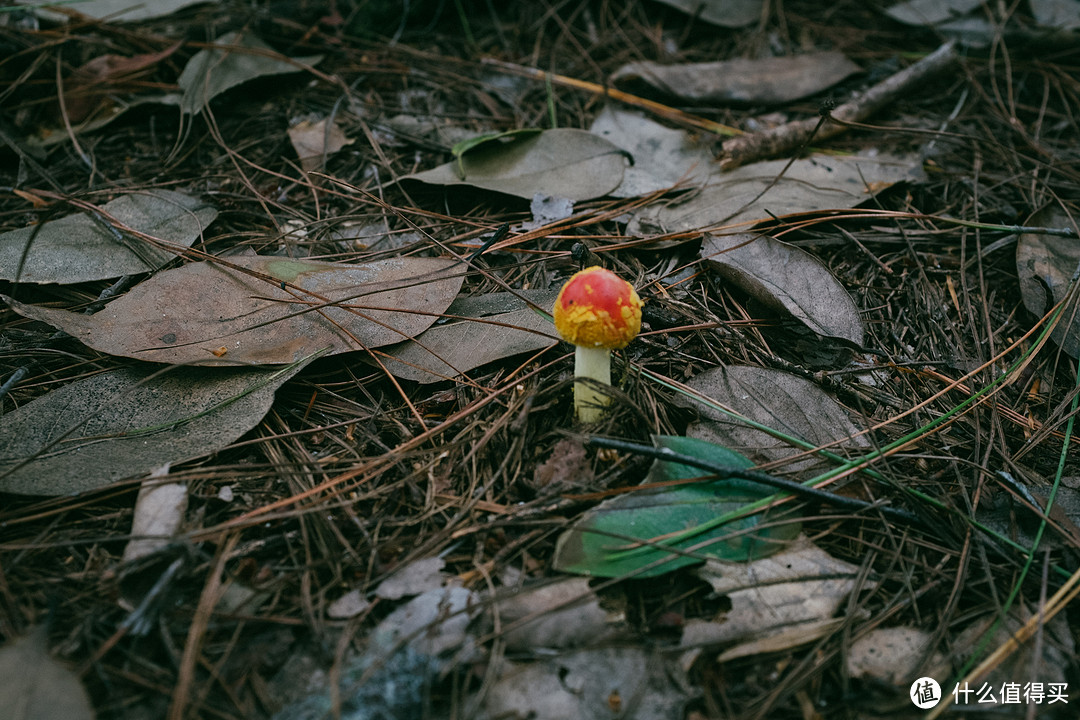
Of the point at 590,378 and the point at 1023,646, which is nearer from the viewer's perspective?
the point at 1023,646

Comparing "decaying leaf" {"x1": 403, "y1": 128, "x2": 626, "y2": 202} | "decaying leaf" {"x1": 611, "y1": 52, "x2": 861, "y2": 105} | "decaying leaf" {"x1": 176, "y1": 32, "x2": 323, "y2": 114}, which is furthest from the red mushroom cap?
"decaying leaf" {"x1": 176, "y1": 32, "x2": 323, "y2": 114}

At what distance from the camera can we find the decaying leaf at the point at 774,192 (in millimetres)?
2689

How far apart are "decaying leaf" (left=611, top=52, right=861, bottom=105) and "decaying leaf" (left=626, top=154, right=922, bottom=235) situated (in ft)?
2.22

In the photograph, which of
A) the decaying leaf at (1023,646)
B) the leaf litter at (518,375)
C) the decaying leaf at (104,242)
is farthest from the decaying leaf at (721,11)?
the decaying leaf at (1023,646)

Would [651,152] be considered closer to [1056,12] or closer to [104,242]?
[104,242]

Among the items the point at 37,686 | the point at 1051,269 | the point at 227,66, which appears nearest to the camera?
the point at 37,686

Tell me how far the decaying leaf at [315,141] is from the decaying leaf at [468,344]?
1.31m

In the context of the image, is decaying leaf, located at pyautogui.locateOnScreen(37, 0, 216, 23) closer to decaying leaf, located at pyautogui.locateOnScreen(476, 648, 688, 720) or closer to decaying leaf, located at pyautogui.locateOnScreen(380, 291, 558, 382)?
decaying leaf, located at pyautogui.locateOnScreen(380, 291, 558, 382)

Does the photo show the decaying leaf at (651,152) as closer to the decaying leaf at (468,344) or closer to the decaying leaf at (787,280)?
the decaying leaf at (787,280)

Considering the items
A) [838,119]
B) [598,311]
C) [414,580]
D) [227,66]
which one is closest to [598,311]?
[598,311]

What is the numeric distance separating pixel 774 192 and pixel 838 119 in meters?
0.50

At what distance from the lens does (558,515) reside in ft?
5.89

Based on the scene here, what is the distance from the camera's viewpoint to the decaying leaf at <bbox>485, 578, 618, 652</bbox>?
156 cm

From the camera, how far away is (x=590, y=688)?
1501 mm
